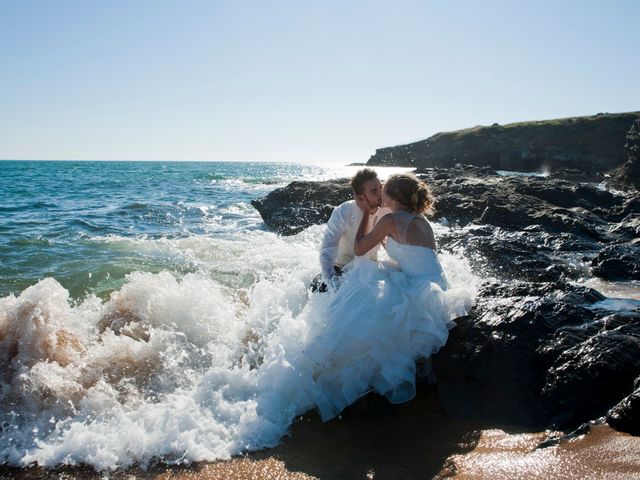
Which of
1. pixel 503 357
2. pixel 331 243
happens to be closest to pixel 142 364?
pixel 331 243

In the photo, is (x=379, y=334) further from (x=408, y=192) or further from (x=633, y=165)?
(x=633, y=165)

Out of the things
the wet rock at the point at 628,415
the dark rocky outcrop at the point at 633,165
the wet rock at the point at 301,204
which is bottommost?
the wet rock at the point at 628,415

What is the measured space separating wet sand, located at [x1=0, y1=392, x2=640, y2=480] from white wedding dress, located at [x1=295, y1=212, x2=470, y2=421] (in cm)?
19

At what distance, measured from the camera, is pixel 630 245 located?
11141 millimetres

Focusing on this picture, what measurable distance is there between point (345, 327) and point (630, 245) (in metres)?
9.69

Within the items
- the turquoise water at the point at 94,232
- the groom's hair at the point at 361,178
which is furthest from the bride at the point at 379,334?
the turquoise water at the point at 94,232

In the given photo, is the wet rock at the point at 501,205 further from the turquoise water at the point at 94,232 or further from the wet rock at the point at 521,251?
the turquoise water at the point at 94,232

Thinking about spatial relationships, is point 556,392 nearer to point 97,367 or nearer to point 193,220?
point 97,367

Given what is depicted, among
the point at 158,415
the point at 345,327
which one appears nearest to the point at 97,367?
the point at 158,415

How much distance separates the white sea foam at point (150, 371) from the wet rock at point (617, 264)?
498 centimetres

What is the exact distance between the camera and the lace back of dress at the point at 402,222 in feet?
17.2

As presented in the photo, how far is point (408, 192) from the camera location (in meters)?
5.38

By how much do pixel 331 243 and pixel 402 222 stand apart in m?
1.12

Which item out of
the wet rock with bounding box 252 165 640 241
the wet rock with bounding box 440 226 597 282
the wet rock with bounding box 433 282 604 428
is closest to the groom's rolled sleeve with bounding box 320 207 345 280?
the wet rock with bounding box 433 282 604 428
